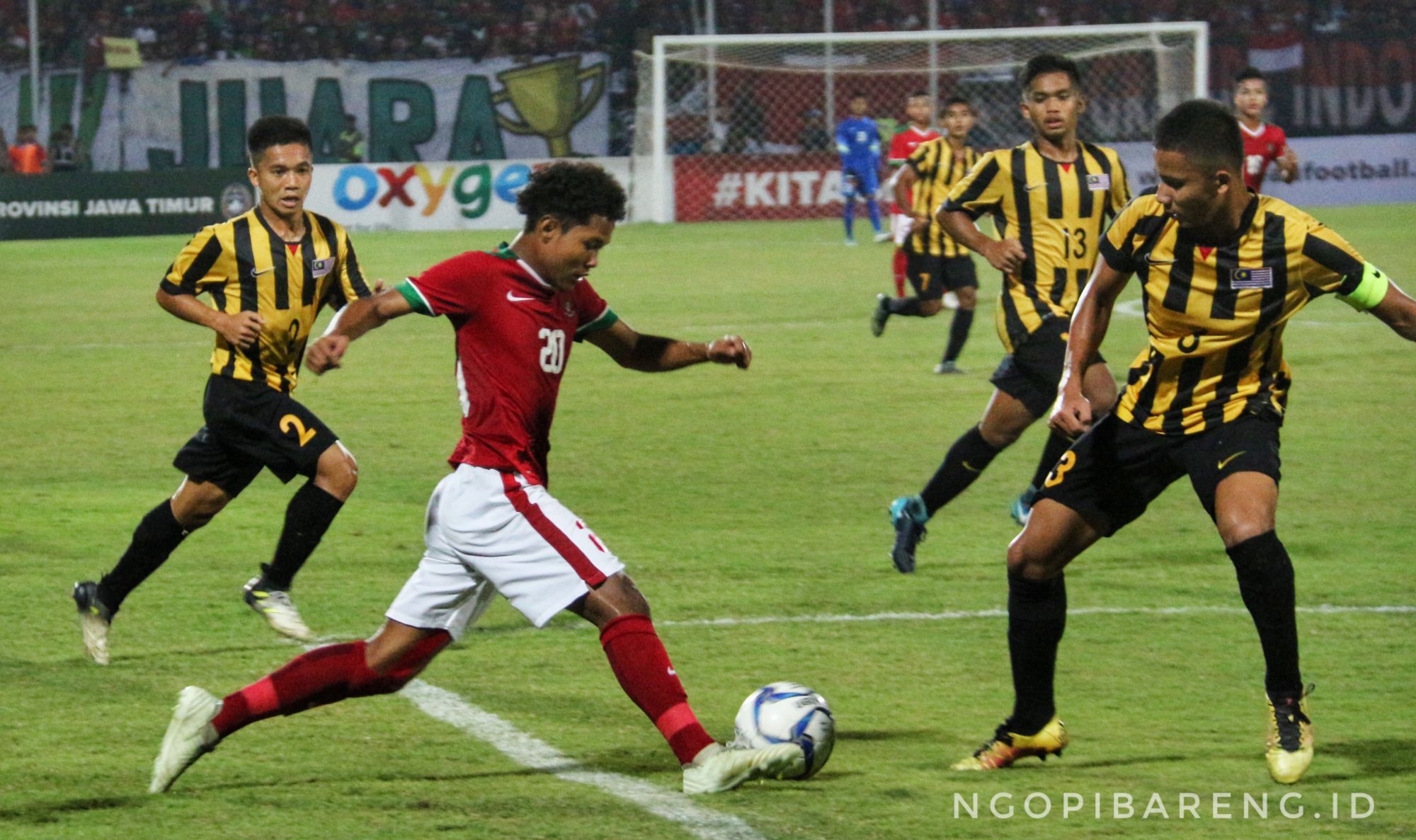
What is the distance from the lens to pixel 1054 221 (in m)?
7.56

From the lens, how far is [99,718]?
17.2 ft

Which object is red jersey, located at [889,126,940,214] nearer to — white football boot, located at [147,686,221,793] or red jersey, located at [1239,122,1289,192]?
red jersey, located at [1239,122,1289,192]

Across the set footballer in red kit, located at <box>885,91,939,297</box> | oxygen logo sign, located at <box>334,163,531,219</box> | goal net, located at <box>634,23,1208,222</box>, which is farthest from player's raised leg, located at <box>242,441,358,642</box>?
oxygen logo sign, located at <box>334,163,531,219</box>

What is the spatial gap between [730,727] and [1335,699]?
1.76m

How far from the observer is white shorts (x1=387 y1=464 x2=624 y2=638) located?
432 centimetres

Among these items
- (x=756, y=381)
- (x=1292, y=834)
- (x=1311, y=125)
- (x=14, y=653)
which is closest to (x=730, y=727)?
(x=1292, y=834)

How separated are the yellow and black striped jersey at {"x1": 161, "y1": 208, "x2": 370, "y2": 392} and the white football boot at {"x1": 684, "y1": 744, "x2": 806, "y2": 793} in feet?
8.45

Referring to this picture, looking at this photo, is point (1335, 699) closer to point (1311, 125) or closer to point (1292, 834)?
point (1292, 834)

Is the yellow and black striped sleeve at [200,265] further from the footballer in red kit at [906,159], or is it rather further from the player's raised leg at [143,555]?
the footballer in red kit at [906,159]

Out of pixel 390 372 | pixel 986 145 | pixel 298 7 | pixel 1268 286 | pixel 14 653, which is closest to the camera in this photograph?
Answer: pixel 1268 286

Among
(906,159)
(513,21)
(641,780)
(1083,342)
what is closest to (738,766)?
(641,780)

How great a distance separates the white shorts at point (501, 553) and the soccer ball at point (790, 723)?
0.52 meters

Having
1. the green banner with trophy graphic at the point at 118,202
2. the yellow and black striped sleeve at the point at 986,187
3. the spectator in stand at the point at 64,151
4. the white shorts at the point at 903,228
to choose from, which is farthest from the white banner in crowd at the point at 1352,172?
the yellow and black striped sleeve at the point at 986,187

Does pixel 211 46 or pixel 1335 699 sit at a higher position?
pixel 211 46
